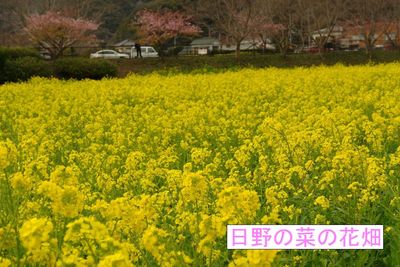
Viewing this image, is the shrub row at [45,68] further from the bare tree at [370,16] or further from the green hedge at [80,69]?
the bare tree at [370,16]

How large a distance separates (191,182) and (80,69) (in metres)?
18.9

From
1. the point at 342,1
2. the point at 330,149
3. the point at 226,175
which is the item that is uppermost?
the point at 342,1

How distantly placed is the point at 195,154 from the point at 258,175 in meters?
0.59

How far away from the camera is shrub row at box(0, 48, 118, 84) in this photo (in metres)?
20.4

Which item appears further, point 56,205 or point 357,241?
point 357,241

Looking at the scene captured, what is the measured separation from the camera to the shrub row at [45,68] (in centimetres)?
2036

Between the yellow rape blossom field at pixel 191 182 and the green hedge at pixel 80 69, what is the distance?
996cm

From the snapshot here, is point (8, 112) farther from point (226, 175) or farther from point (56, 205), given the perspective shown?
point (56, 205)

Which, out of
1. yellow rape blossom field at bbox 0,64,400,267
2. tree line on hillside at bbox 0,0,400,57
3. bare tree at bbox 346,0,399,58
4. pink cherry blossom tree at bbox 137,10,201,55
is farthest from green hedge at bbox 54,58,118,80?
bare tree at bbox 346,0,399,58

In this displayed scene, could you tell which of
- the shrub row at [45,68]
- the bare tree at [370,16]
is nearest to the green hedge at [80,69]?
the shrub row at [45,68]

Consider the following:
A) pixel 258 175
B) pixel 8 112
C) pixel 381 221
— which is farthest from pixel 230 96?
pixel 381 221

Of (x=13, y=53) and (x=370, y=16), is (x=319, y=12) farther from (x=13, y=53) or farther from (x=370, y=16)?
(x=13, y=53)

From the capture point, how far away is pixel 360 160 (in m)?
4.10

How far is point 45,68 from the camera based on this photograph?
69.2 feet
